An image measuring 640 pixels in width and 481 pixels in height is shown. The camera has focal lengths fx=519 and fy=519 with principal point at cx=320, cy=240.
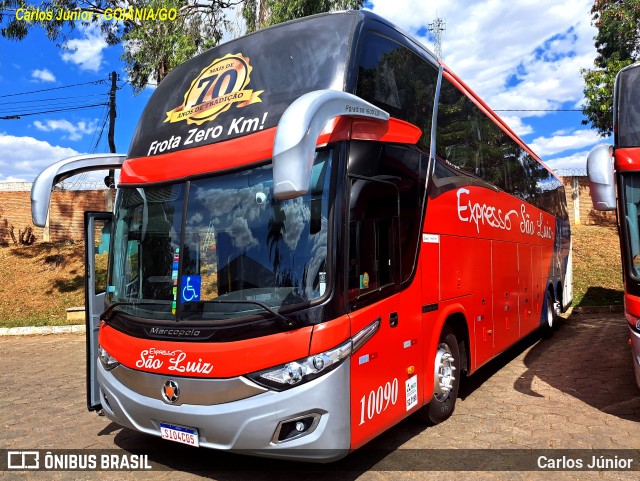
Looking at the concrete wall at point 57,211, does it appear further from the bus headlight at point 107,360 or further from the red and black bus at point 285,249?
the bus headlight at point 107,360

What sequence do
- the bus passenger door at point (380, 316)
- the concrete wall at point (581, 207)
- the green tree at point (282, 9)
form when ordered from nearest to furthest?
the bus passenger door at point (380, 316) → the green tree at point (282, 9) → the concrete wall at point (581, 207)

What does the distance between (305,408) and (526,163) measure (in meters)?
7.45

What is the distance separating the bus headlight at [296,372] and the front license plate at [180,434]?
689 millimetres

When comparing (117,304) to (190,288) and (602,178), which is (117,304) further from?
(602,178)

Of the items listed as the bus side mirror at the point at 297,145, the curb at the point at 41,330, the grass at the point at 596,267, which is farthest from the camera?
the grass at the point at 596,267

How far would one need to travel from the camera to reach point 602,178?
4.89 m

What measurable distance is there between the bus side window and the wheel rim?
1.37 m

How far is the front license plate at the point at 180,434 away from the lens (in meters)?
3.78

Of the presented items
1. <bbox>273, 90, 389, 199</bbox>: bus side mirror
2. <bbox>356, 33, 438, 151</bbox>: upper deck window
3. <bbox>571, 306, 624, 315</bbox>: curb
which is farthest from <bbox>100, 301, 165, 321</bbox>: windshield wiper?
<bbox>571, 306, 624, 315</bbox>: curb

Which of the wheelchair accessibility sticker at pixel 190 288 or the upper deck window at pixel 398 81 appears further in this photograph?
the upper deck window at pixel 398 81

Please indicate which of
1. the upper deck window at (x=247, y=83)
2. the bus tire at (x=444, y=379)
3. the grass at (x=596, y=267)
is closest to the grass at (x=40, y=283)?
the upper deck window at (x=247, y=83)

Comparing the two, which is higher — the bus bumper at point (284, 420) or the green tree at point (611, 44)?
the green tree at point (611, 44)

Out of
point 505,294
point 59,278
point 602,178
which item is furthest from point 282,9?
point 59,278

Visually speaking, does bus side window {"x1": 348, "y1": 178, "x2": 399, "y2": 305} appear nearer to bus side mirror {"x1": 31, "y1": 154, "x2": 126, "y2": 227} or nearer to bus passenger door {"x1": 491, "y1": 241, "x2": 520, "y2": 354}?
bus side mirror {"x1": 31, "y1": 154, "x2": 126, "y2": 227}
